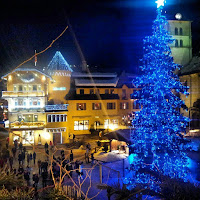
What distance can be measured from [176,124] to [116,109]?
2297 cm

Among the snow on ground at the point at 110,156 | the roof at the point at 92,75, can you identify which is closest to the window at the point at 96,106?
the roof at the point at 92,75

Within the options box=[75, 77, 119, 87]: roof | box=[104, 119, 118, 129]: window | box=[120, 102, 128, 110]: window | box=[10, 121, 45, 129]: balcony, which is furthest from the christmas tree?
box=[75, 77, 119, 87]: roof

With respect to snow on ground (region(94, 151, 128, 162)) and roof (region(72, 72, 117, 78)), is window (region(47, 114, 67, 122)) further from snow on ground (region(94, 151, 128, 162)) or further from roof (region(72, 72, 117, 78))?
snow on ground (region(94, 151, 128, 162))

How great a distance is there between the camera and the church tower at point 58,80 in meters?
36.0

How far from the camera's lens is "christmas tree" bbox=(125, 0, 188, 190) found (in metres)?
13.5

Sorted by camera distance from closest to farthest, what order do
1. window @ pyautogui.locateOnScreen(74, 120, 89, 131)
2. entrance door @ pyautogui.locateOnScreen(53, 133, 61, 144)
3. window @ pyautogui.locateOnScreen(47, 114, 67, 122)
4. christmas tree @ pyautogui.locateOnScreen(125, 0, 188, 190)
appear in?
christmas tree @ pyautogui.locateOnScreen(125, 0, 188, 190) → window @ pyautogui.locateOnScreen(47, 114, 67, 122) → entrance door @ pyautogui.locateOnScreen(53, 133, 61, 144) → window @ pyautogui.locateOnScreen(74, 120, 89, 131)

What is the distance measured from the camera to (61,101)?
36.3 m

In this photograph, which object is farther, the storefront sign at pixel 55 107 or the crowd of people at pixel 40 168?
the storefront sign at pixel 55 107

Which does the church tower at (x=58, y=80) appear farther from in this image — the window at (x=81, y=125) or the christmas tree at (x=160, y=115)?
the christmas tree at (x=160, y=115)

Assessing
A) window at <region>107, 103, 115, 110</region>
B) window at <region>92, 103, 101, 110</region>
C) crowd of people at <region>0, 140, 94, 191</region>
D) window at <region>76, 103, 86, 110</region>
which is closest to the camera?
crowd of people at <region>0, 140, 94, 191</region>

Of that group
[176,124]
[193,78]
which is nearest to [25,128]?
[176,124]

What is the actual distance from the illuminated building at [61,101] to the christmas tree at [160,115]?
20.5m

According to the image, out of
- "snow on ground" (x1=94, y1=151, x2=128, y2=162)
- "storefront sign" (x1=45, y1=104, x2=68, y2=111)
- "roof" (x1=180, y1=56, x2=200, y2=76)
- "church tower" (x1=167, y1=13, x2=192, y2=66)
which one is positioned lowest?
"snow on ground" (x1=94, y1=151, x2=128, y2=162)

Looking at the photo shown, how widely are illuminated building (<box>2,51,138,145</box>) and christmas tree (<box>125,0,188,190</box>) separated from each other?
20.5 meters
